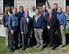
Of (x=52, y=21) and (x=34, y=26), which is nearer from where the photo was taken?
(x=52, y=21)

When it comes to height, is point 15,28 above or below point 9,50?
above

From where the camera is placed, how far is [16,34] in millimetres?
15781

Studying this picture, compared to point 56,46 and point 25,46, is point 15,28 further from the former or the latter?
point 56,46

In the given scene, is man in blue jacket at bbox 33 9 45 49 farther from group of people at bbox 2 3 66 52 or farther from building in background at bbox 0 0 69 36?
building in background at bbox 0 0 69 36

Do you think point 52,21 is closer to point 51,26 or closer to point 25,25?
point 51,26

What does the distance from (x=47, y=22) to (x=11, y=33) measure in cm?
172

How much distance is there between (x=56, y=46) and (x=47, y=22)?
124 centimetres

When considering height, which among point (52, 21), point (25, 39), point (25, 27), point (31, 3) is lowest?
point (25, 39)

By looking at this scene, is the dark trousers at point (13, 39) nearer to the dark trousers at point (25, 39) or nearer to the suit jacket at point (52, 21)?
the dark trousers at point (25, 39)

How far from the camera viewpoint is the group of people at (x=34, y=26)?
15.5 meters

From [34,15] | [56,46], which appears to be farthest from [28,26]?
[56,46]

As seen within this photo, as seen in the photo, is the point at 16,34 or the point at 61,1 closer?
the point at 16,34

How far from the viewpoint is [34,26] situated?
15.6 meters

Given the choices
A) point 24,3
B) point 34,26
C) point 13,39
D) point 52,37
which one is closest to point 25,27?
point 34,26
